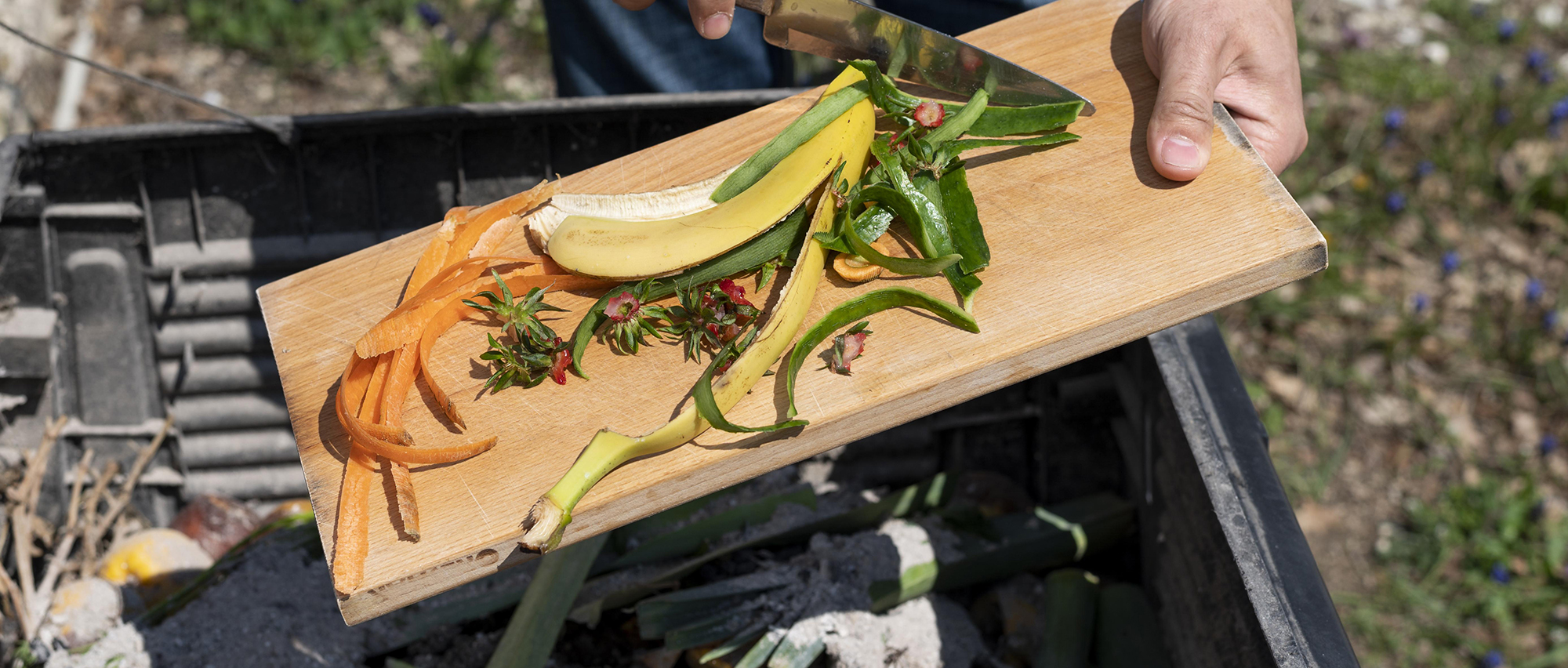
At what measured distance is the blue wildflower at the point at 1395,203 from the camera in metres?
4.39

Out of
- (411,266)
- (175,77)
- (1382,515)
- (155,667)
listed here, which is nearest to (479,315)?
(411,266)

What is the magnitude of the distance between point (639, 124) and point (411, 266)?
38.1 inches

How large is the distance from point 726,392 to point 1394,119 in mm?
4279

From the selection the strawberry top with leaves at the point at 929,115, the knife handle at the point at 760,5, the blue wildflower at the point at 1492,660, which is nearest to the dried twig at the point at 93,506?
the knife handle at the point at 760,5

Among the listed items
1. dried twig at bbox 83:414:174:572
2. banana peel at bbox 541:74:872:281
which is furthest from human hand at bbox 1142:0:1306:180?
dried twig at bbox 83:414:174:572

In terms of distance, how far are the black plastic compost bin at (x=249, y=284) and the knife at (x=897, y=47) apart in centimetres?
59

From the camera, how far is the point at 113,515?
290cm

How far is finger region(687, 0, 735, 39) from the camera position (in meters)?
2.04

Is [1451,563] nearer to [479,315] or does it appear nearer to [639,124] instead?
[639,124]

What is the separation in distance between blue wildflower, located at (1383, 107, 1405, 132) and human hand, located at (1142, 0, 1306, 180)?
2.77m

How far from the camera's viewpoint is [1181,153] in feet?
6.53

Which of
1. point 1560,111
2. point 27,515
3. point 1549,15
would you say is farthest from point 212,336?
point 1549,15

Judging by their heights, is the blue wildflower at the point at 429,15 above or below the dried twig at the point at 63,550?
above

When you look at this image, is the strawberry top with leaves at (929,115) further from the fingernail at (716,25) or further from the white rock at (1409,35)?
the white rock at (1409,35)
